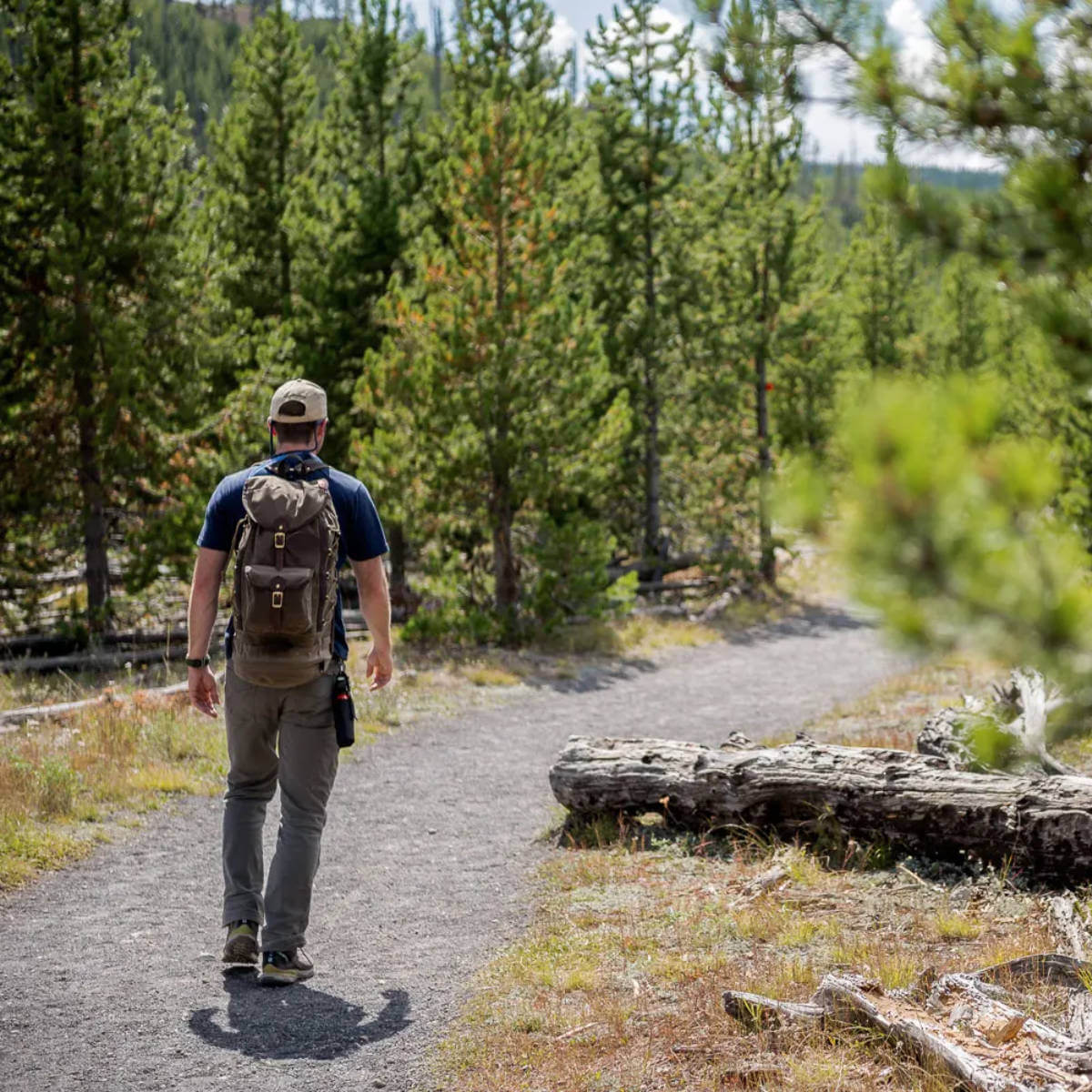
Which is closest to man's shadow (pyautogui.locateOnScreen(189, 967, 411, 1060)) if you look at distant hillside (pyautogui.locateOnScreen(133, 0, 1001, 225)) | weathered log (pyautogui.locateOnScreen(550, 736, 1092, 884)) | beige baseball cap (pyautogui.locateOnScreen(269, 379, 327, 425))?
beige baseball cap (pyautogui.locateOnScreen(269, 379, 327, 425))

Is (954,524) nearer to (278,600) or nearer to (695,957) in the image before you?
(278,600)

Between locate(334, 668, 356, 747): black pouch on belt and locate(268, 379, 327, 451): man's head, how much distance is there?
1.06 metres

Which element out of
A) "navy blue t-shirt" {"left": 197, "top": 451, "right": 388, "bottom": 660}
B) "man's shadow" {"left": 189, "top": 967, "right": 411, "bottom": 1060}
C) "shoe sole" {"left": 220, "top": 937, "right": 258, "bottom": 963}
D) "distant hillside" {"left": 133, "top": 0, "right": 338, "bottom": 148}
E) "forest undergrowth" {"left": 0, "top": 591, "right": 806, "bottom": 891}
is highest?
"distant hillside" {"left": 133, "top": 0, "right": 338, "bottom": 148}

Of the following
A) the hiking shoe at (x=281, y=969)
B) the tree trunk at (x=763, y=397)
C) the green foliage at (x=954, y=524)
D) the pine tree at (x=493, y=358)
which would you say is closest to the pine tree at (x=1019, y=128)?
the green foliage at (x=954, y=524)

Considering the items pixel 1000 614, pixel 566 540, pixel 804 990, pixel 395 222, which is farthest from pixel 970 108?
pixel 395 222

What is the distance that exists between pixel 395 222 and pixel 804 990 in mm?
17813

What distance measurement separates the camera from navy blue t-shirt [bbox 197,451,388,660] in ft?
16.0

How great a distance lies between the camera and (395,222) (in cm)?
2019

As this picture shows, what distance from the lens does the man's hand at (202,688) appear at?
16.3 ft

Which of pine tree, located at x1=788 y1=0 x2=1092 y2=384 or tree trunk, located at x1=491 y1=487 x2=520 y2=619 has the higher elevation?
pine tree, located at x1=788 y1=0 x2=1092 y2=384

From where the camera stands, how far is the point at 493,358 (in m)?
15.1

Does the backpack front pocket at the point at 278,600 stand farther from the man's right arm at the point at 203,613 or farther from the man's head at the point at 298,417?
the man's head at the point at 298,417

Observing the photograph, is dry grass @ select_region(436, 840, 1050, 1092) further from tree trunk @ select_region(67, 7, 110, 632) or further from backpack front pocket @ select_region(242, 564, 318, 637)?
tree trunk @ select_region(67, 7, 110, 632)

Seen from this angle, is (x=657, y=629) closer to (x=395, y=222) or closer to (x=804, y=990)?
(x=395, y=222)
